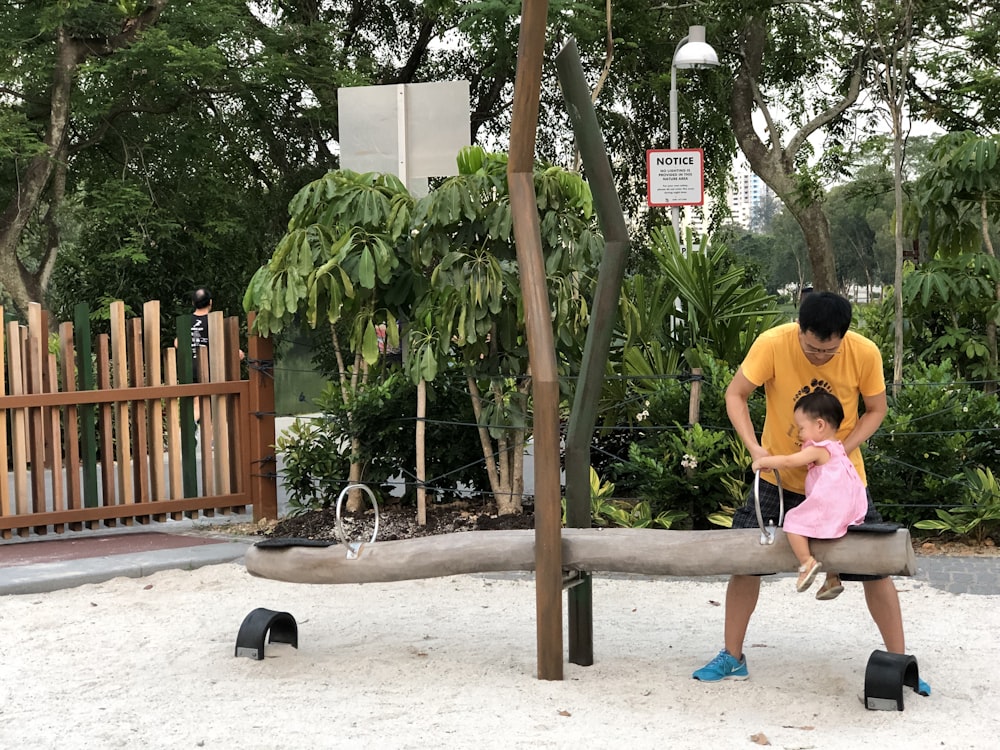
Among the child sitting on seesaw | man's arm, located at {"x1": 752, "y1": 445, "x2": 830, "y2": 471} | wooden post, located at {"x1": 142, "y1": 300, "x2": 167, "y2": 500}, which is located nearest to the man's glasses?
the child sitting on seesaw

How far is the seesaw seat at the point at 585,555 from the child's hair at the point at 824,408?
0.42 m

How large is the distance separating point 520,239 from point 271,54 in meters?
13.6

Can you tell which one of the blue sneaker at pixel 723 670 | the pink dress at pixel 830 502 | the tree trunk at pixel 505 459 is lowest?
the blue sneaker at pixel 723 670

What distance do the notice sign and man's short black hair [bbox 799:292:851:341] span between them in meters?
9.11

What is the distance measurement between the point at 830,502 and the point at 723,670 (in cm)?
95

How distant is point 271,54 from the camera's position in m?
17.6

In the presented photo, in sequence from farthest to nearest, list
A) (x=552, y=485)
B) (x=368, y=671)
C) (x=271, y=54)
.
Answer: (x=271, y=54), (x=368, y=671), (x=552, y=485)

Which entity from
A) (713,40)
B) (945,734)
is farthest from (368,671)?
(713,40)

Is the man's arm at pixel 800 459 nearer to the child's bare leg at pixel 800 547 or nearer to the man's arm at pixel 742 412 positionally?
the man's arm at pixel 742 412

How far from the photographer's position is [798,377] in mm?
4707

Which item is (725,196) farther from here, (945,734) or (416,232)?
(945,734)

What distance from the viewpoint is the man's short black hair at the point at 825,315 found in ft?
14.6

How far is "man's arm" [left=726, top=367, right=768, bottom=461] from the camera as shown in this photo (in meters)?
4.65

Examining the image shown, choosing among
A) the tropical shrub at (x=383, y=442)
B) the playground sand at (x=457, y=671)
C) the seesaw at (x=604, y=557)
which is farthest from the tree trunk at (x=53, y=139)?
the seesaw at (x=604, y=557)
